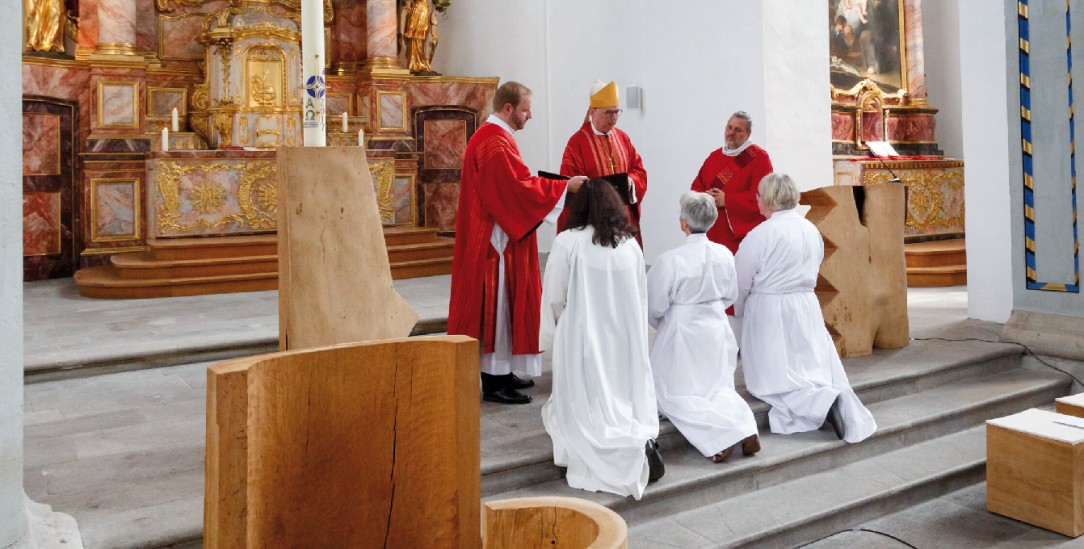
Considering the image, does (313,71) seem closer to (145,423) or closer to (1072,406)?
(145,423)

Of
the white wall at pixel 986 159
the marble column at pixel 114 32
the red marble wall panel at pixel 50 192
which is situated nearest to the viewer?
the white wall at pixel 986 159

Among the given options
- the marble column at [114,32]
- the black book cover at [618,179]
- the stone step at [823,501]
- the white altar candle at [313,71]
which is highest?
the marble column at [114,32]

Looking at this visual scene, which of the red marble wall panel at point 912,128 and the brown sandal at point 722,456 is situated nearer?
the brown sandal at point 722,456

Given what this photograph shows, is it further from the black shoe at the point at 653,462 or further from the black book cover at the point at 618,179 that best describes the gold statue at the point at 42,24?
the black shoe at the point at 653,462

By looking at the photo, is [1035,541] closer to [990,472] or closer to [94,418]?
[990,472]

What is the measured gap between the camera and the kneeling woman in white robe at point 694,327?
414 cm

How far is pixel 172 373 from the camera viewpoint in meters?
5.29

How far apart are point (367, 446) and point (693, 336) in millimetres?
2793

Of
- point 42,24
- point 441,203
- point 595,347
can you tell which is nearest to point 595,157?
point 595,347

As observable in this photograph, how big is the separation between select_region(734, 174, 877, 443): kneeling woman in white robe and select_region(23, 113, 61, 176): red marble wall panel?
7.31 metres

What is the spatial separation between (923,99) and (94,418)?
33.4 ft

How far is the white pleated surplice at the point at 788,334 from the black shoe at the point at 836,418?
0.03 meters

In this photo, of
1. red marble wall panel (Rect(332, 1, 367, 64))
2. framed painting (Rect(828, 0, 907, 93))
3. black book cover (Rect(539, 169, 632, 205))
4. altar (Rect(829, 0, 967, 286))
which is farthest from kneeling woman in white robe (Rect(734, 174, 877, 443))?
red marble wall panel (Rect(332, 1, 367, 64))

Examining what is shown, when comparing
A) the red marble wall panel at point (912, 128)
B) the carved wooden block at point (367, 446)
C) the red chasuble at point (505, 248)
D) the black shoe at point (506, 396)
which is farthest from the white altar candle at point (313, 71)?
the red marble wall panel at point (912, 128)
